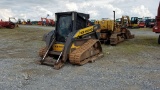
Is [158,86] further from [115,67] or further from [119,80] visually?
[115,67]

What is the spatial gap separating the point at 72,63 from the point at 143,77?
2785mm

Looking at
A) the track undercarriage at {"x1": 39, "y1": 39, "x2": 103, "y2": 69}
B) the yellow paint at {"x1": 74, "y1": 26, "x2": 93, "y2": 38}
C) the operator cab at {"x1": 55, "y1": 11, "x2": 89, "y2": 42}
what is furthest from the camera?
the operator cab at {"x1": 55, "y1": 11, "x2": 89, "y2": 42}

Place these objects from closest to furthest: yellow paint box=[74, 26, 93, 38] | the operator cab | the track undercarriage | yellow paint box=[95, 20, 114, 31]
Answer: the track undercarriage
yellow paint box=[74, 26, 93, 38]
the operator cab
yellow paint box=[95, 20, 114, 31]

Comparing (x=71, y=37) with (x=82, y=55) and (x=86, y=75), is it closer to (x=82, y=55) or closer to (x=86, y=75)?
(x=82, y=55)

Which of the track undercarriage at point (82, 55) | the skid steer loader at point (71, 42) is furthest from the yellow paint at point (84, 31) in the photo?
the track undercarriage at point (82, 55)

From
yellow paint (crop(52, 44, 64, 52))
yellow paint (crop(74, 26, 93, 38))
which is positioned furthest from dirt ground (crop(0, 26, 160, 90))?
yellow paint (crop(74, 26, 93, 38))

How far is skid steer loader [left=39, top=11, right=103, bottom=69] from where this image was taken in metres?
8.45

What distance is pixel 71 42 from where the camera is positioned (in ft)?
28.2

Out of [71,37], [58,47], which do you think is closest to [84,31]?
[71,37]

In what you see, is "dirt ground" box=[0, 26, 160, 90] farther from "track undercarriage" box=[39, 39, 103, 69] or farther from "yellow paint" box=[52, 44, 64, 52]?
"yellow paint" box=[52, 44, 64, 52]

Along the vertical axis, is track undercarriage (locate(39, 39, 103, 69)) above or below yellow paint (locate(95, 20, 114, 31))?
below

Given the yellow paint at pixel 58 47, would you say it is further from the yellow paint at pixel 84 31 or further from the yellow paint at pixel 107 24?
the yellow paint at pixel 107 24

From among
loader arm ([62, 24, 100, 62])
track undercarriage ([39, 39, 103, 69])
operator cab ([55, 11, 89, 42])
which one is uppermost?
operator cab ([55, 11, 89, 42])

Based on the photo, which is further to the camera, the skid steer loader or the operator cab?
the operator cab
